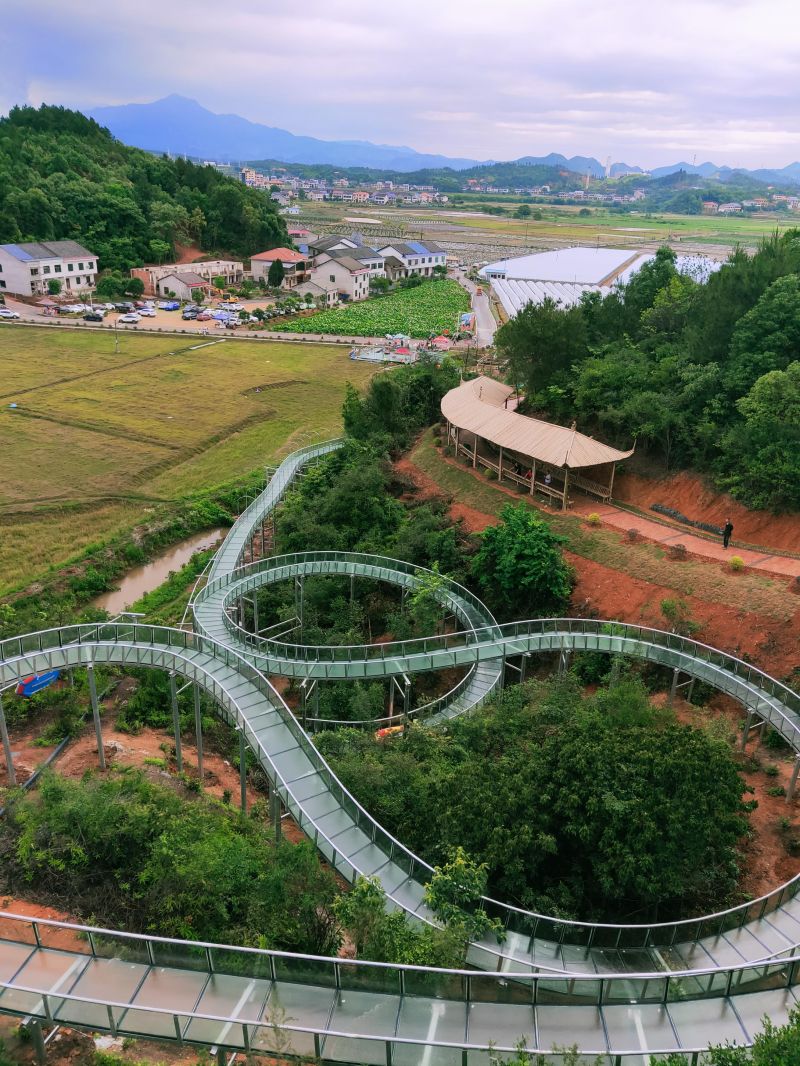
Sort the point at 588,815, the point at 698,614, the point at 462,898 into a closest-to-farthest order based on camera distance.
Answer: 1. the point at 462,898
2. the point at 588,815
3. the point at 698,614

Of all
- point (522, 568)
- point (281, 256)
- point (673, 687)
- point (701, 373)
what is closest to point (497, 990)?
point (673, 687)

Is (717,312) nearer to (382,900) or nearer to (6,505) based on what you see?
(382,900)

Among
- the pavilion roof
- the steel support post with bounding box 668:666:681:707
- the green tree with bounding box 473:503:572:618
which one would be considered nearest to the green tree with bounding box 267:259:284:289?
the pavilion roof

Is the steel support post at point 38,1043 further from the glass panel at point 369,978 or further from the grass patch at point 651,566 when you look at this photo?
the grass patch at point 651,566

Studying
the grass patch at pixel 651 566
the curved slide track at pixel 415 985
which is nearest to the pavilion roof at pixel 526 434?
the grass patch at pixel 651 566

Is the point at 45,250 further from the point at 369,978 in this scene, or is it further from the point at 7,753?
the point at 369,978
